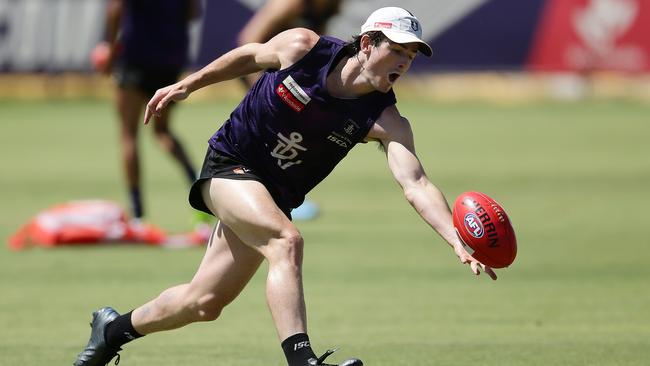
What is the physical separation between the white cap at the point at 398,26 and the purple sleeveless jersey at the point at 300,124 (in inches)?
14.0

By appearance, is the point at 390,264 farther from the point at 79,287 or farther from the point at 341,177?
the point at 341,177

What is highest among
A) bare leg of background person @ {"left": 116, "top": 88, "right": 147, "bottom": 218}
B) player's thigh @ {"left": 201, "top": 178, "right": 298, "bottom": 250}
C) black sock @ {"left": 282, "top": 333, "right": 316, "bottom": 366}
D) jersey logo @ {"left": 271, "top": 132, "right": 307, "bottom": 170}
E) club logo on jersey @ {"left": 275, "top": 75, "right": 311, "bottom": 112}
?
bare leg of background person @ {"left": 116, "top": 88, "right": 147, "bottom": 218}

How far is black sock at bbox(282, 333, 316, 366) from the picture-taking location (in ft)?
22.3

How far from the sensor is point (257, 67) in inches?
302

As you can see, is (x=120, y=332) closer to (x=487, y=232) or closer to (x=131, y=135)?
(x=487, y=232)

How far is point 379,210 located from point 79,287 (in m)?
5.77

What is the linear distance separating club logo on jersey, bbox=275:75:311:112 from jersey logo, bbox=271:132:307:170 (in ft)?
0.52

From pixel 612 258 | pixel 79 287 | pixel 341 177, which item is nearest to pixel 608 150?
pixel 341 177

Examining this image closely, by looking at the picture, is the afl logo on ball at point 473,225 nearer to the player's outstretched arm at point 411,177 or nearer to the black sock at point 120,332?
the player's outstretched arm at point 411,177

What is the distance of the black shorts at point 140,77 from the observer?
545 inches

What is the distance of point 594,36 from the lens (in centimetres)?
2984

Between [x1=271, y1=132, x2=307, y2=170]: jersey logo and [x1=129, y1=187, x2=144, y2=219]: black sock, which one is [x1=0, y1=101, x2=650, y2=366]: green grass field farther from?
[x1=271, y1=132, x2=307, y2=170]: jersey logo

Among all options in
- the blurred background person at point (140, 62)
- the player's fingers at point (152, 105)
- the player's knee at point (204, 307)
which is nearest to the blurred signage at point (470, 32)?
the blurred background person at point (140, 62)

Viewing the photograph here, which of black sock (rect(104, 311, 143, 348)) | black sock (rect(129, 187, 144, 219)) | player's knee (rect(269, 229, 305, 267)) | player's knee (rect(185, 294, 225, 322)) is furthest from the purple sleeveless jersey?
black sock (rect(129, 187, 144, 219))
